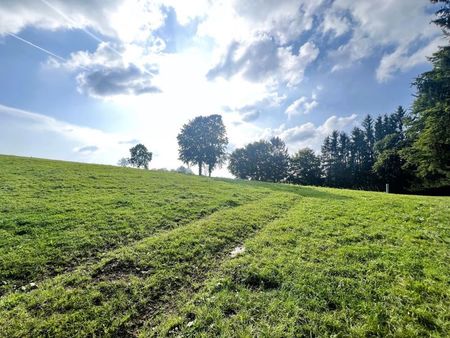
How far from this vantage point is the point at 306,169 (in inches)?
3610

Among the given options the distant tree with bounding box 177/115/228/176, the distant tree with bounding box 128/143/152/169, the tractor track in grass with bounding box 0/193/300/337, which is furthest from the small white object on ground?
the distant tree with bounding box 128/143/152/169

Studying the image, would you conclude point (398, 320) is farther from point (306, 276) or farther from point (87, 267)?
point (87, 267)

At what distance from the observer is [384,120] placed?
89.8 metres

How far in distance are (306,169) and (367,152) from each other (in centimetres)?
2113

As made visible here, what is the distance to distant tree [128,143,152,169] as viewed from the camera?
107688 mm

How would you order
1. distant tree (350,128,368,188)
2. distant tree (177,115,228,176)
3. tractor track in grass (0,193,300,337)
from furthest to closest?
1. distant tree (350,128,368,188)
2. distant tree (177,115,228,176)
3. tractor track in grass (0,193,300,337)

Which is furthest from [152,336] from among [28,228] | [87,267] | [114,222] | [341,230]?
[341,230]

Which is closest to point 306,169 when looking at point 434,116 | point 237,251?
point 434,116

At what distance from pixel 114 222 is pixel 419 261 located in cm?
1249

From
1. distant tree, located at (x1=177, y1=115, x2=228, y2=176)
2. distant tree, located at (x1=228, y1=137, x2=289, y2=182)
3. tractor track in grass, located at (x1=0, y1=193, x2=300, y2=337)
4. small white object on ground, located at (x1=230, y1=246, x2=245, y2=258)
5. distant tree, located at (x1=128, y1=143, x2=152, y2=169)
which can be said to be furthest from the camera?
distant tree, located at (x1=128, y1=143, x2=152, y2=169)

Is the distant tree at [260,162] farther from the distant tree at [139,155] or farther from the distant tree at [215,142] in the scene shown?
the distant tree at [139,155]

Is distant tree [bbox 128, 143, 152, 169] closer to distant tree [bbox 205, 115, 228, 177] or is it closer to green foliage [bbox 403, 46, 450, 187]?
distant tree [bbox 205, 115, 228, 177]

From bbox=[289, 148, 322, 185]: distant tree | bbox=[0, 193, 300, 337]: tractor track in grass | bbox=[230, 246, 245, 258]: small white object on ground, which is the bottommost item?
bbox=[0, 193, 300, 337]: tractor track in grass

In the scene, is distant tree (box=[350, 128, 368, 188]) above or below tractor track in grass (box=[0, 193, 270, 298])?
above
